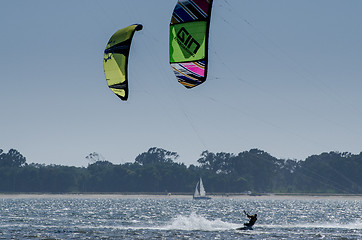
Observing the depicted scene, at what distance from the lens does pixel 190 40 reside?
29844 millimetres

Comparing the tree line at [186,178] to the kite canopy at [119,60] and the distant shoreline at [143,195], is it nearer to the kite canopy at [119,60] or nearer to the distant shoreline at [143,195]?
the distant shoreline at [143,195]

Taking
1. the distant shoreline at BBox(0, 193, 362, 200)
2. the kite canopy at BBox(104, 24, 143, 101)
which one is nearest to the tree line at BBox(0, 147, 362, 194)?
the distant shoreline at BBox(0, 193, 362, 200)

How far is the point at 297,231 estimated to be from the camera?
42781mm

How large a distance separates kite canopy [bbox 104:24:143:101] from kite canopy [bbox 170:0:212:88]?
280cm

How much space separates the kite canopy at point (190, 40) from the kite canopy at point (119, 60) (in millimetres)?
2797

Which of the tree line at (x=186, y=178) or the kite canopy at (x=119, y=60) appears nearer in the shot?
the kite canopy at (x=119, y=60)

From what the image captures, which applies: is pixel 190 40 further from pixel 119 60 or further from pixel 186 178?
pixel 186 178

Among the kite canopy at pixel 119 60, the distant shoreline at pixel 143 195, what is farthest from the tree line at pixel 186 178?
the kite canopy at pixel 119 60

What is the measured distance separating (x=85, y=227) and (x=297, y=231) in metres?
14.8

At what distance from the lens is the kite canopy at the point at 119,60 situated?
32.2 meters

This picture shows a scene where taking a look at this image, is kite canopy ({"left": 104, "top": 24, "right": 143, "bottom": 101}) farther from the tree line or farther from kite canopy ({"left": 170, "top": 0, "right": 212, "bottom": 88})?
the tree line

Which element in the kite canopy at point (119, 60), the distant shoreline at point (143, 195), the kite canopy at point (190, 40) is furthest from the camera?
the distant shoreline at point (143, 195)

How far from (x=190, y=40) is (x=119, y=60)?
15.0ft

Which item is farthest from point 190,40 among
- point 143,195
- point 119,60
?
point 143,195
